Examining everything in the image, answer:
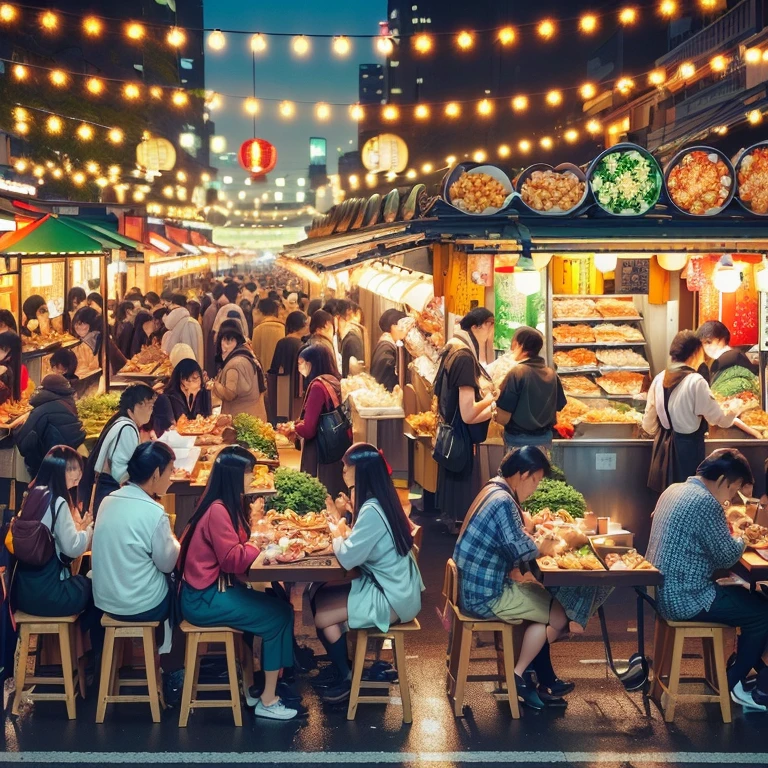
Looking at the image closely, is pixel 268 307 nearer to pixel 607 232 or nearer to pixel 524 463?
pixel 607 232

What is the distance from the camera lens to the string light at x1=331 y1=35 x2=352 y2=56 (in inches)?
655

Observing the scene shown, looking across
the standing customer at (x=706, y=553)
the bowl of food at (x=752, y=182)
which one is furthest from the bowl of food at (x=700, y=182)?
the standing customer at (x=706, y=553)

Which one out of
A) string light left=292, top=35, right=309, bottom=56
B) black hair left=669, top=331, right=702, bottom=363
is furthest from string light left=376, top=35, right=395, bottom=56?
black hair left=669, top=331, right=702, bottom=363

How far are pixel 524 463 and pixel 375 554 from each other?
1.13 meters

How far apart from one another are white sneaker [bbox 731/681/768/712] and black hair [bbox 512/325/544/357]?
13.3 feet

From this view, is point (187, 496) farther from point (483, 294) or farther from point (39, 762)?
point (483, 294)

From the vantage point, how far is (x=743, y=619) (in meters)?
6.93

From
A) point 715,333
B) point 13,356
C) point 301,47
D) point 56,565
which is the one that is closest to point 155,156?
point 301,47

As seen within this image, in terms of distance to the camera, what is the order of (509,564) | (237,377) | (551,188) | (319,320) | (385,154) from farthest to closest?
(385,154), (319,320), (237,377), (551,188), (509,564)

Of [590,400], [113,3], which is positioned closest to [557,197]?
[590,400]

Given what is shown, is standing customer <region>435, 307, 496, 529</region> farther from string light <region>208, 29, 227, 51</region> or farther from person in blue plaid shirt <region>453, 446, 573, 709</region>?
string light <region>208, 29, 227, 51</region>

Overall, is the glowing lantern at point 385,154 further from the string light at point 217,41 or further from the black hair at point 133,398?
the black hair at point 133,398

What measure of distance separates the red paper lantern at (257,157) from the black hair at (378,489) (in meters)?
16.2

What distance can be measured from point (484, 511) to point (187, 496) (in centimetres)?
357
